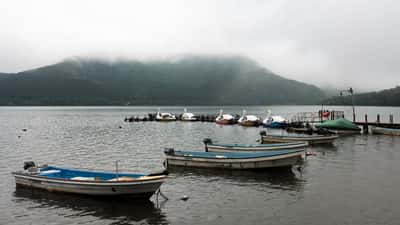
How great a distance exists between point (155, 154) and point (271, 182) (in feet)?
60.5

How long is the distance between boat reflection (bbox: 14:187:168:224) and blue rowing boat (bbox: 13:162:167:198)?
1.42 ft

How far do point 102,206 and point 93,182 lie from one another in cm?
160

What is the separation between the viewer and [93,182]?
21828 millimetres

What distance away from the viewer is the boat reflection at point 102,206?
19481 millimetres

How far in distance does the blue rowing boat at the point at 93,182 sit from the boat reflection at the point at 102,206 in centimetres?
43

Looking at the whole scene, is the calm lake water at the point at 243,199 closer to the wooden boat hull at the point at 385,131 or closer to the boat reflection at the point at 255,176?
the boat reflection at the point at 255,176

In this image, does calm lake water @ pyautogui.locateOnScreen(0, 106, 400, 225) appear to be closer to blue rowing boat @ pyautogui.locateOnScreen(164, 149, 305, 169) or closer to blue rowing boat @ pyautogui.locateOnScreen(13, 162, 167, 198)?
blue rowing boat @ pyautogui.locateOnScreen(13, 162, 167, 198)

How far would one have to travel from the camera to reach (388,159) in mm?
36625

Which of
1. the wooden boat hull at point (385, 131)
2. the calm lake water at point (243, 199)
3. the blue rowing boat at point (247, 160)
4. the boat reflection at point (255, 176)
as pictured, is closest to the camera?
the calm lake water at point (243, 199)

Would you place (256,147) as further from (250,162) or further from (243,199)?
(243,199)

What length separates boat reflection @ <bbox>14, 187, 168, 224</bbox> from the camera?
19.5 meters

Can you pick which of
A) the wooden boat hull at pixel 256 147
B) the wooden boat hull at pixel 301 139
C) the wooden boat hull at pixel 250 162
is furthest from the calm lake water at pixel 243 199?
the wooden boat hull at pixel 301 139

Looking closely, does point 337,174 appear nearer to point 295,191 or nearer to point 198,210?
point 295,191

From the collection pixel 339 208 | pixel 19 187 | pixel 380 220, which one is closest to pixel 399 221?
pixel 380 220
